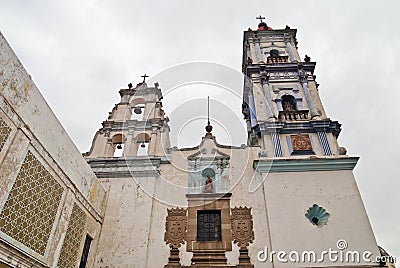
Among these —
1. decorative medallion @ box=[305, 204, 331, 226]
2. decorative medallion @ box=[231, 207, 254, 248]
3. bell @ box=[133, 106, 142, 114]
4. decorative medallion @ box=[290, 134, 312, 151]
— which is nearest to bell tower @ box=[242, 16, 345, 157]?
decorative medallion @ box=[290, 134, 312, 151]

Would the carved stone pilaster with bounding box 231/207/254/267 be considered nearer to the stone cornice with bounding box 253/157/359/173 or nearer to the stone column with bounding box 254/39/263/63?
the stone cornice with bounding box 253/157/359/173

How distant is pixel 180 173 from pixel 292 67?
822cm

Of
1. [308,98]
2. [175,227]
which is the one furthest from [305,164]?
[175,227]

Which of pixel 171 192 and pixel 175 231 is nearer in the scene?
pixel 175 231

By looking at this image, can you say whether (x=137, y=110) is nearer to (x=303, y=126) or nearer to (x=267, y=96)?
(x=267, y=96)

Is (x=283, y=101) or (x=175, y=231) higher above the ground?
(x=283, y=101)

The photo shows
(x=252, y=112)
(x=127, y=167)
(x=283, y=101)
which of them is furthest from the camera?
(x=252, y=112)

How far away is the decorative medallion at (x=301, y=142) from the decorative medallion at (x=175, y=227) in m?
5.23

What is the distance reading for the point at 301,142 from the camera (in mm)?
12828

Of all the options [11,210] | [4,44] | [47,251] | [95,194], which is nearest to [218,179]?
[95,194]

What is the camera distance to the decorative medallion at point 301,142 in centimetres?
1263

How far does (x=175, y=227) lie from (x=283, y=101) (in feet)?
26.2

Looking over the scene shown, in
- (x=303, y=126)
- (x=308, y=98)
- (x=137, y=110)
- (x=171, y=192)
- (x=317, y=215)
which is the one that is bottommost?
(x=317, y=215)

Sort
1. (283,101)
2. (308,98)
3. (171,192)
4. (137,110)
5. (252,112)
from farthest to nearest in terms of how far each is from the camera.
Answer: (252,112)
(283,101)
(137,110)
(308,98)
(171,192)
